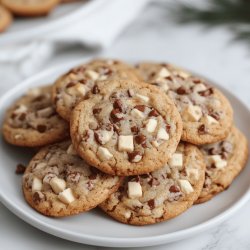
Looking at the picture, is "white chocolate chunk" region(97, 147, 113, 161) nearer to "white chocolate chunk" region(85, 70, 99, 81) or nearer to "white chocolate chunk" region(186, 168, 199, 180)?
"white chocolate chunk" region(186, 168, 199, 180)

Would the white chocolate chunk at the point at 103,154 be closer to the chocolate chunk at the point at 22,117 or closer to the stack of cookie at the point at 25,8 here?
the chocolate chunk at the point at 22,117

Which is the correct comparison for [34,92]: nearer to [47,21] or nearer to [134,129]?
[134,129]

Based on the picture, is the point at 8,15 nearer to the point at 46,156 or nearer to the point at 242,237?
the point at 46,156

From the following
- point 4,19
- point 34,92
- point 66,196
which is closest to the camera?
point 66,196

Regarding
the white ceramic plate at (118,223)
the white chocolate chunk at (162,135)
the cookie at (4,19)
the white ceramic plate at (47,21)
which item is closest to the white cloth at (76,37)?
the white ceramic plate at (47,21)

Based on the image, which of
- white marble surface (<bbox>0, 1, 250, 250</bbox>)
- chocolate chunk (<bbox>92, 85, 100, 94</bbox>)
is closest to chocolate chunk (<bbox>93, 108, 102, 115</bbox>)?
chocolate chunk (<bbox>92, 85, 100, 94</bbox>)

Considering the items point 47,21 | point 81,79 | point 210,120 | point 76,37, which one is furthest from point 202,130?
point 47,21
